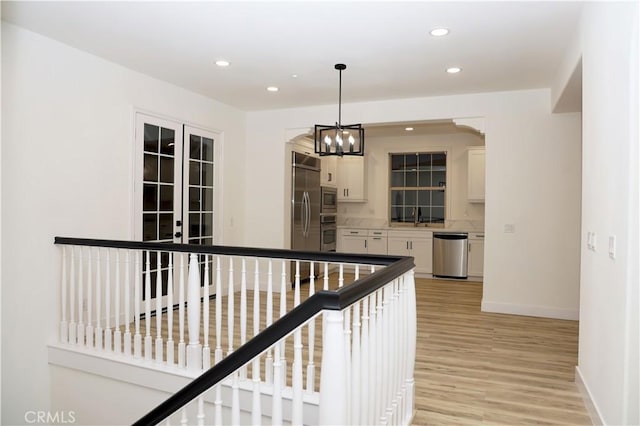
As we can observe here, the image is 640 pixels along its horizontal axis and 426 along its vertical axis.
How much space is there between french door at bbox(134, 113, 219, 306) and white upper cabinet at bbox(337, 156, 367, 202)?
10.8 ft

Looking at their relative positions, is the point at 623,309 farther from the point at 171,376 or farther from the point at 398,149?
the point at 398,149

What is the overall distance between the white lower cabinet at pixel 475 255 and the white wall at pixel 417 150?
0.57 metres

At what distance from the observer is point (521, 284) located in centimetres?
521

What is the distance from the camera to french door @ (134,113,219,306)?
4.75 metres

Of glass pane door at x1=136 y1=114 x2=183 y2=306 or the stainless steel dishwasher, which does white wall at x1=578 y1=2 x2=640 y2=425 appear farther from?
the stainless steel dishwasher

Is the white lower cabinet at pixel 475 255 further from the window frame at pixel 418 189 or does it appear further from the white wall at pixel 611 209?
the white wall at pixel 611 209

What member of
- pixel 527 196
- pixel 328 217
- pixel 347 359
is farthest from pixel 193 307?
pixel 328 217

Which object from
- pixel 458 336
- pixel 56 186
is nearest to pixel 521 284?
pixel 458 336

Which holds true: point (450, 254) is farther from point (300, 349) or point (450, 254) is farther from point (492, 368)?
point (300, 349)

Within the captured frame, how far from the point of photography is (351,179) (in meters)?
8.58

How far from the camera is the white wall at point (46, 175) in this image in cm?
346

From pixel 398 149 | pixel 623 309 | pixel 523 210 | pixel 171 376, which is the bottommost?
pixel 171 376

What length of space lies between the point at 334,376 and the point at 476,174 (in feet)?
22.1

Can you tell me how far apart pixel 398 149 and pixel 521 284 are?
4.01m
